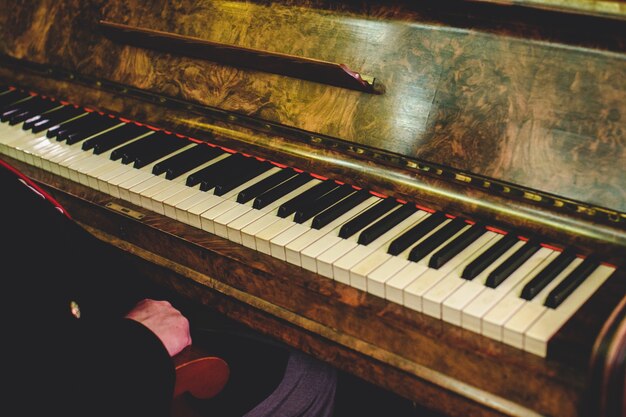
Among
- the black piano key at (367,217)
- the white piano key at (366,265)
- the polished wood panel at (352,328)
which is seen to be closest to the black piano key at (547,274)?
the polished wood panel at (352,328)

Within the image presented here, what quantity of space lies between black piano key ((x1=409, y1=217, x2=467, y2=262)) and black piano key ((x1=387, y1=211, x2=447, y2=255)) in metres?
0.03

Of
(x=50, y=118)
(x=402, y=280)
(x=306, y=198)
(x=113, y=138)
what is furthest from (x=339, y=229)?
(x=50, y=118)

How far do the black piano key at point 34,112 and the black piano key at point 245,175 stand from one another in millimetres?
1015

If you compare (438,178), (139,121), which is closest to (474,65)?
(438,178)

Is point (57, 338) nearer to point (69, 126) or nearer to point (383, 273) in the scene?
point (383, 273)

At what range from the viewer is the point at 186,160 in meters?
2.16

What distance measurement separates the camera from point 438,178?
1.80 m

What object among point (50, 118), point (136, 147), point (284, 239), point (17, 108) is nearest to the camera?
point (284, 239)

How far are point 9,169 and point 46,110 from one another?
121 cm

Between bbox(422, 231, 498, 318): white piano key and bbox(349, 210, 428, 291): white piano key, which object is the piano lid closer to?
bbox(422, 231, 498, 318): white piano key

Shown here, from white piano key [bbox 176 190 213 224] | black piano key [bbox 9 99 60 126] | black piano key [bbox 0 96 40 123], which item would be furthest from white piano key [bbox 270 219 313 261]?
black piano key [bbox 0 96 40 123]

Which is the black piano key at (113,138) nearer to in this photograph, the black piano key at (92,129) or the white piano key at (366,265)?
the black piano key at (92,129)

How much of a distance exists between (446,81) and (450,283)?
0.59m

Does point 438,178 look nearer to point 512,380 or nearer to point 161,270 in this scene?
point 512,380
